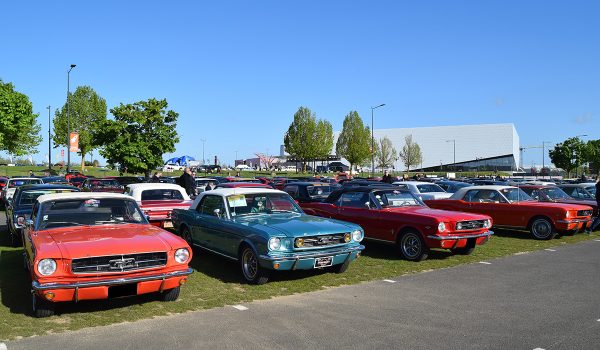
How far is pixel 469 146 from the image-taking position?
13512 cm

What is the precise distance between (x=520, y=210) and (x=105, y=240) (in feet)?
36.9

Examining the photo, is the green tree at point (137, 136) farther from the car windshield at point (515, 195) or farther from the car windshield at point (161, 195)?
the car windshield at point (515, 195)

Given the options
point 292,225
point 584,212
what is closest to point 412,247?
point 292,225

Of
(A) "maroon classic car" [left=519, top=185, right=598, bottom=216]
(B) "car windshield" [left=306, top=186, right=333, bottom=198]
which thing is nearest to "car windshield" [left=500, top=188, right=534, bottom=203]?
(A) "maroon classic car" [left=519, top=185, right=598, bottom=216]

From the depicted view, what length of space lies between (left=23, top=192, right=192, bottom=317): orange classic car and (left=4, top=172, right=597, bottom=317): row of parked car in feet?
0.04

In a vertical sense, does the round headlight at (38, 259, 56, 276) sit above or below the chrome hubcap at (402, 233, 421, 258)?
above

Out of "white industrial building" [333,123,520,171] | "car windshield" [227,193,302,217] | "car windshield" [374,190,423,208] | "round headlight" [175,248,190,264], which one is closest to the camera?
"round headlight" [175,248,190,264]

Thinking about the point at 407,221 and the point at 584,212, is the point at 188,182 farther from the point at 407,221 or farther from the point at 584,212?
the point at 584,212

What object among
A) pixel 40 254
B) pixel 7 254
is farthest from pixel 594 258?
pixel 7 254

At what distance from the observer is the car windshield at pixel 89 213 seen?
22.6 ft

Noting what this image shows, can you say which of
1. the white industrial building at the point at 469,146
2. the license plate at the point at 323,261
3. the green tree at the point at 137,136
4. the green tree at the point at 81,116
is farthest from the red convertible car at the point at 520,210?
the white industrial building at the point at 469,146

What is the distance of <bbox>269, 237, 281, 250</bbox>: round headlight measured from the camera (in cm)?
718

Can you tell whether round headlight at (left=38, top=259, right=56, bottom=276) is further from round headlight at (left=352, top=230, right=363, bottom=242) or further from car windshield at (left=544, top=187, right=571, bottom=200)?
car windshield at (left=544, top=187, right=571, bottom=200)

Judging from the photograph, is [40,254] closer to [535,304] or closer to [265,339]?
[265,339]
